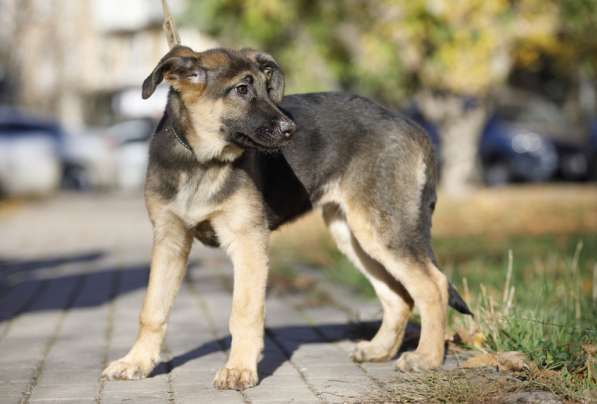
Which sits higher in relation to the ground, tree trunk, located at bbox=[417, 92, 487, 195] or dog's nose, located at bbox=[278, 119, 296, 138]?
dog's nose, located at bbox=[278, 119, 296, 138]

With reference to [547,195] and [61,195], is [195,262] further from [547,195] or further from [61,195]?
[61,195]

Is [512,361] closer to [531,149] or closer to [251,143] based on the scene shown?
[251,143]

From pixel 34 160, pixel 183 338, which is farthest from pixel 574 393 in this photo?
pixel 34 160

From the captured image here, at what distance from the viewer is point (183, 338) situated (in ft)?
21.3

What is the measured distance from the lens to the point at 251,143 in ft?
17.0

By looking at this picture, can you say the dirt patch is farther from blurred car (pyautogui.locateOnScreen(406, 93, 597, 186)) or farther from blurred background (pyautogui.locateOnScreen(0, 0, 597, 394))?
blurred car (pyautogui.locateOnScreen(406, 93, 597, 186))

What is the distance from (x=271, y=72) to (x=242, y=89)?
1.14ft

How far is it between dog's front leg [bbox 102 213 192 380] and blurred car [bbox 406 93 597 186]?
19.4m

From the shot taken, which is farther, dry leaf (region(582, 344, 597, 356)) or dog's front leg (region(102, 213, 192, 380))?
dog's front leg (region(102, 213, 192, 380))

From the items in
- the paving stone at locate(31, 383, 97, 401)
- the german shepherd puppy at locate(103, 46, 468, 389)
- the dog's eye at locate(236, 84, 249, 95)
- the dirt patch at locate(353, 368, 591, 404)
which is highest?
the dog's eye at locate(236, 84, 249, 95)

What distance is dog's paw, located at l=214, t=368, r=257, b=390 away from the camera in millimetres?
5020

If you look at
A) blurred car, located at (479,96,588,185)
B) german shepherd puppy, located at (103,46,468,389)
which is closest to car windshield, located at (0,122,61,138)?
blurred car, located at (479,96,588,185)

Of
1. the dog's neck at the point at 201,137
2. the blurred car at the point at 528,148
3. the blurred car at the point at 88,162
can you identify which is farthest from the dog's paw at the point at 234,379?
the blurred car at the point at 88,162

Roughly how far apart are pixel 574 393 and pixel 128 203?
18.5 m
